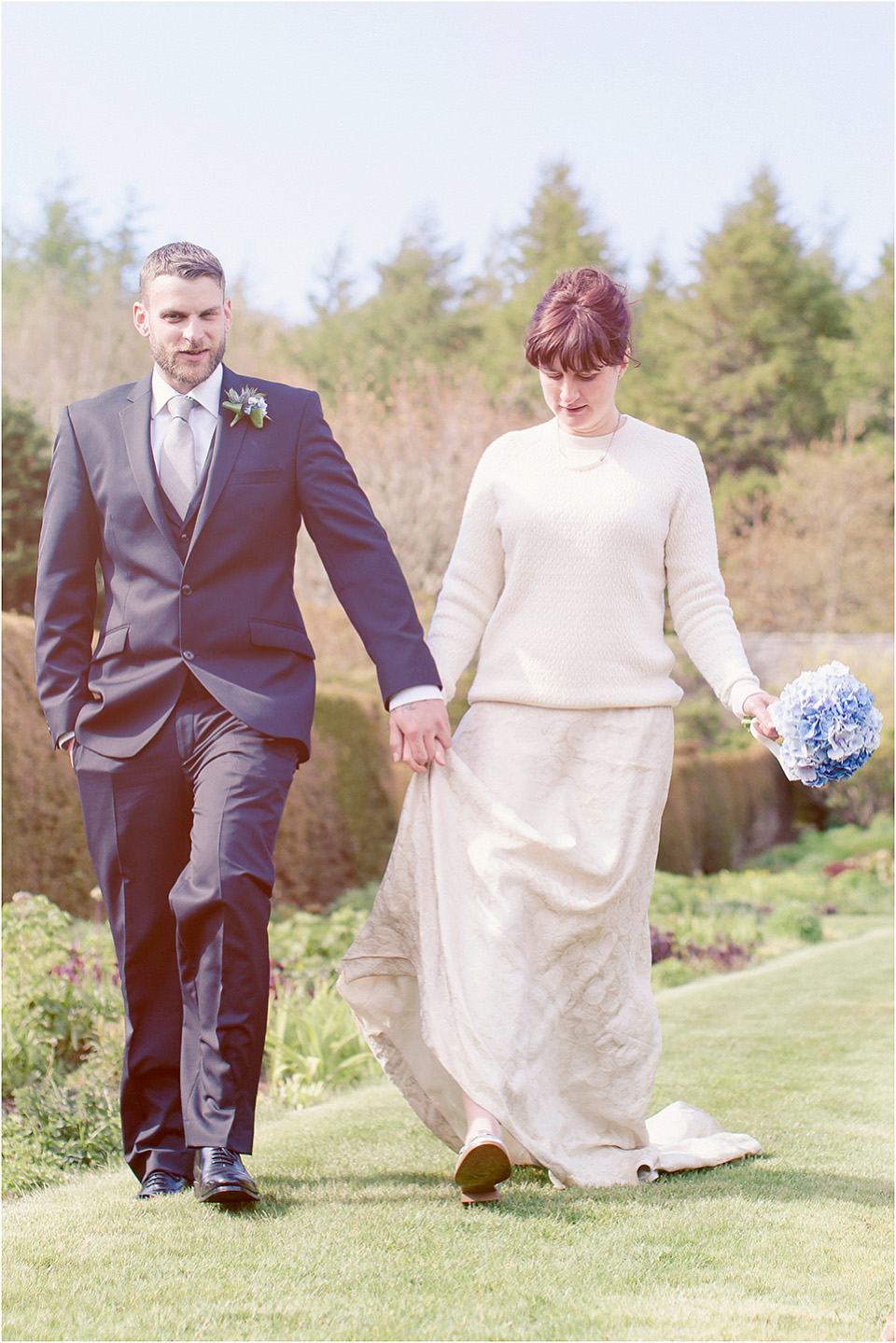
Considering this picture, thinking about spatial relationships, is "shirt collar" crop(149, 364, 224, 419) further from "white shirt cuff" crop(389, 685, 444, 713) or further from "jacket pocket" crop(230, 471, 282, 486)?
"white shirt cuff" crop(389, 685, 444, 713)

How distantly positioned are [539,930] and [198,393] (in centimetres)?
161

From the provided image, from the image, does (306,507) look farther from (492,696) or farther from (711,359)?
(711,359)

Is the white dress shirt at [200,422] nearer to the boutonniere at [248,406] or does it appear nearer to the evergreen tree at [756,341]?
the boutonniere at [248,406]

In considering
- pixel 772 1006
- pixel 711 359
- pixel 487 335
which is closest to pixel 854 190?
pixel 711 359

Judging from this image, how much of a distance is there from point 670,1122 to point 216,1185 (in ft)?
4.79

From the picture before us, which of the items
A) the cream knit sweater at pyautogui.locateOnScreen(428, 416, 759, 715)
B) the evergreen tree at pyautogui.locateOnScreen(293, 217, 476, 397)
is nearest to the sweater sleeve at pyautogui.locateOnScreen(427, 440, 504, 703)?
the cream knit sweater at pyautogui.locateOnScreen(428, 416, 759, 715)

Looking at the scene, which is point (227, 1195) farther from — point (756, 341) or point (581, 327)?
point (756, 341)

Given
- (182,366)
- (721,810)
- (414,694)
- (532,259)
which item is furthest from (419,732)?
(532,259)

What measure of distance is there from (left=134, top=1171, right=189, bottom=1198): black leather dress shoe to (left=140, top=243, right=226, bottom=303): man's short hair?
2147mm

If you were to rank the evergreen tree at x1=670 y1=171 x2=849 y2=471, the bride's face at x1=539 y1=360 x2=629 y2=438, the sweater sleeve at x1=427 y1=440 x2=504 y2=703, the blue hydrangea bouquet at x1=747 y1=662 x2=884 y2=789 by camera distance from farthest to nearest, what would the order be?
1. the evergreen tree at x1=670 y1=171 x2=849 y2=471
2. the sweater sleeve at x1=427 y1=440 x2=504 y2=703
3. the bride's face at x1=539 y1=360 x2=629 y2=438
4. the blue hydrangea bouquet at x1=747 y1=662 x2=884 y2=789

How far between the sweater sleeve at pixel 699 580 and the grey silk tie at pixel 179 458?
126 cm

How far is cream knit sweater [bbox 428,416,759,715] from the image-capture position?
11.1ft

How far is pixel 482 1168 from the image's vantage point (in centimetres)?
296

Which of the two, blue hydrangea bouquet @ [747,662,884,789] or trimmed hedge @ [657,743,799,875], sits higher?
blue hydrangea bouquet @ [747,662,884,789]
